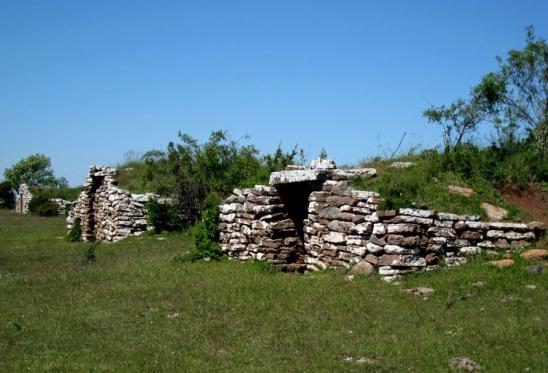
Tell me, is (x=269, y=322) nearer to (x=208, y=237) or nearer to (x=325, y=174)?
(x=325, y=174)

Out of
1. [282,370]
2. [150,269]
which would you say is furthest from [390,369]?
[150,269]

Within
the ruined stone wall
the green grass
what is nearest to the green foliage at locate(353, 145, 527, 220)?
the green grass

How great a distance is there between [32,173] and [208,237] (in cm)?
5630

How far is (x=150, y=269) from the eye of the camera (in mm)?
14250

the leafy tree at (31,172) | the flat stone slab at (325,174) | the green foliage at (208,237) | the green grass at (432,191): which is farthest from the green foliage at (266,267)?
the leafy tree at (31,172)

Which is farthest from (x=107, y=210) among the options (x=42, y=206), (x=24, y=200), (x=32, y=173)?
(x=32, y=173)

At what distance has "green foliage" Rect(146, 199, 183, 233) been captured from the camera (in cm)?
2245

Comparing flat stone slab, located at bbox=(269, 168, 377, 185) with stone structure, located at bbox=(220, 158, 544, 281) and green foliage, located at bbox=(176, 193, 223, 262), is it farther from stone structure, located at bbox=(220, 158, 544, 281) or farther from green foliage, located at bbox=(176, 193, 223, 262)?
green foliage, located at bbox=(176, 193, 223, 262)

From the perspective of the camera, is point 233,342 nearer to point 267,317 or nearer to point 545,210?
point 267,317

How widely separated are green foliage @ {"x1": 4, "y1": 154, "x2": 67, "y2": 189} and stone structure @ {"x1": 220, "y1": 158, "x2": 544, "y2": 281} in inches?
2113

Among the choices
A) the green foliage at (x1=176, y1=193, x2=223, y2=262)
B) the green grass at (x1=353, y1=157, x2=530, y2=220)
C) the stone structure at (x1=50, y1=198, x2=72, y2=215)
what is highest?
the stone structure at (x1=50, y1=198, x2=72, y2=215)

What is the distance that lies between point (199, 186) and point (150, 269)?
8314 mm

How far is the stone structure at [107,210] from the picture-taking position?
23.2 meters

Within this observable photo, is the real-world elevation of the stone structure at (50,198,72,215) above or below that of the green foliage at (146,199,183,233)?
above
